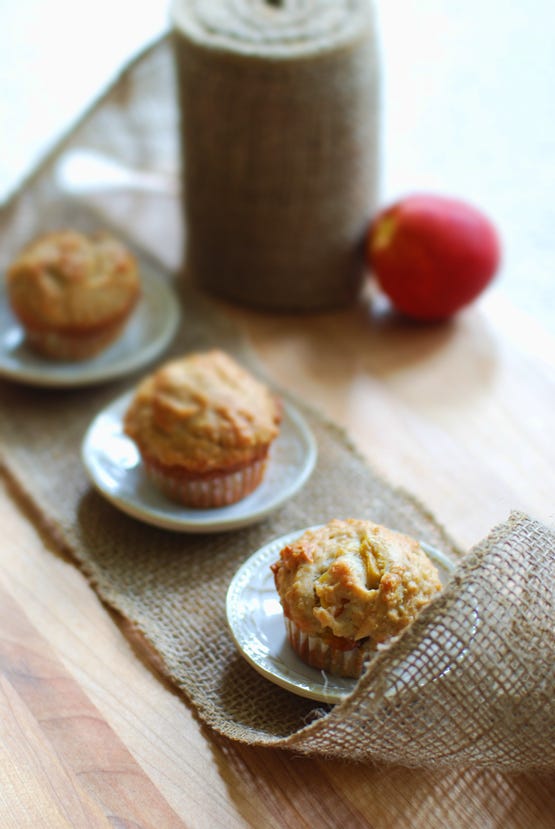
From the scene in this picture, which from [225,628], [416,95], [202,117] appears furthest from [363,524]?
[416,95]

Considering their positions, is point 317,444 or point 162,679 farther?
point 317,444

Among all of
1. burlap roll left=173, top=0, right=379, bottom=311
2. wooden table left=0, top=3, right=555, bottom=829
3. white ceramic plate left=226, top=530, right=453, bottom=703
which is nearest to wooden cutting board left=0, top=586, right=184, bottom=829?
wooden table left=0, top=3, right=555, bottom=829

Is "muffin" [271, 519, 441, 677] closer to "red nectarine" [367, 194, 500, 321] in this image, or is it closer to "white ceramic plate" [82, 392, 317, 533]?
"white ceramic plate" [82, 392, 317, 533]

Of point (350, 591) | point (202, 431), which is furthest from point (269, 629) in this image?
point (202, 431)

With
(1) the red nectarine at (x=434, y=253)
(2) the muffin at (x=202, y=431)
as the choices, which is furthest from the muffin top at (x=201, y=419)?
(1) the red nectarine at (x=434, y=253)

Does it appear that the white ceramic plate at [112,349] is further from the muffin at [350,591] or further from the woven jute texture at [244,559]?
the muffin at [350,591]

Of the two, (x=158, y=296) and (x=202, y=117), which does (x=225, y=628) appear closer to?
(x=158, y=296)
